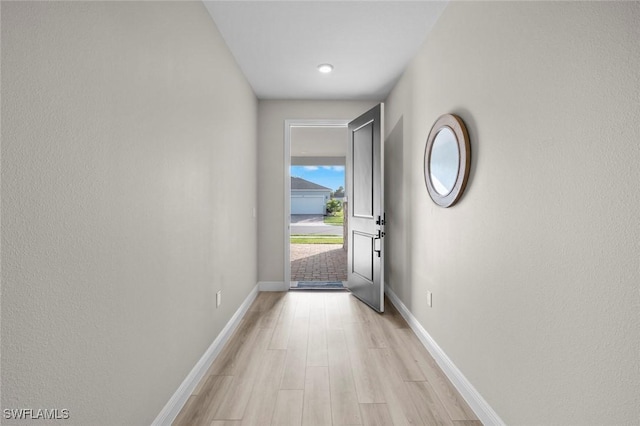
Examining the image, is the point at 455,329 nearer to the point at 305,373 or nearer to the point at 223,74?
the point at 305,373

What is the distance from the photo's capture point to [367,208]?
141 inches

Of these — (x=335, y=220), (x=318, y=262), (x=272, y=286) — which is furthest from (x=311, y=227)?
(x=272, y=286)

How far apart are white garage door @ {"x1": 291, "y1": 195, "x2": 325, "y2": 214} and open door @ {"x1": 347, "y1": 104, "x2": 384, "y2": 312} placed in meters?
10.8

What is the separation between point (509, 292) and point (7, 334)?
6.00 ft

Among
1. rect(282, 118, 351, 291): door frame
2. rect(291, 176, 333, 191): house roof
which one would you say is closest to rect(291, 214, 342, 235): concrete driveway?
rect(291, 176, 333, 191): house roof

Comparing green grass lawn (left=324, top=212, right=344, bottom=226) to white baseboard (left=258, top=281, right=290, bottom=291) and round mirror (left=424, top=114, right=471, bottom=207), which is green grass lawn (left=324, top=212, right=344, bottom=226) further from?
round mirror (left=424, top=114, right=471, bottom=207)

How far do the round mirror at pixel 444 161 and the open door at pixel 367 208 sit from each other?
0.95m

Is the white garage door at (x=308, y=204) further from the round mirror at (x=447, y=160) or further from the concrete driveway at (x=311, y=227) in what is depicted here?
the round mirror at (x=447, y=160)

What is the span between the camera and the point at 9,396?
2.71ft

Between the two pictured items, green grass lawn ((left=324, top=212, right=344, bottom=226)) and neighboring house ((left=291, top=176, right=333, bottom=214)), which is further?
neighboring house ((left=291, top=176, right=333, bottom=214))

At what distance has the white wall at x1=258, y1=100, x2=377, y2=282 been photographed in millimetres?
4176

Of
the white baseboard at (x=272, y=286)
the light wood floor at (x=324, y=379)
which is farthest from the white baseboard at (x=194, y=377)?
the white baseboard at (x=272, y=286)

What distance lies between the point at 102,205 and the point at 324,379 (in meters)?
1.68

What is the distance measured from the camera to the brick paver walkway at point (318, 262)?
4.98 m
